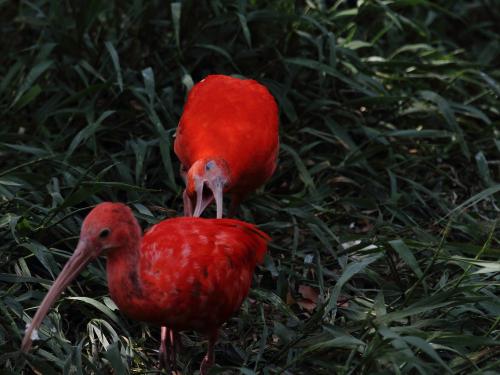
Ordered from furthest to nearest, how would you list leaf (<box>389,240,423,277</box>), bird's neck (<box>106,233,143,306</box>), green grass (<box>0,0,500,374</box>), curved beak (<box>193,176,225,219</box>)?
curved beak (<box>193,176,225,219</box>), leaf (<box>389,240,423,277</box>), green grass (<box>0,0,500,374</box>), bird's neck (<box>106,233,143,306</box>)

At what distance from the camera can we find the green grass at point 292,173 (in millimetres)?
3822

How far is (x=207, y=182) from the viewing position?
475 cm

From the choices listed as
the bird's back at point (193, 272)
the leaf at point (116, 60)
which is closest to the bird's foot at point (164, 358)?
the bird's back at point (193, 272)

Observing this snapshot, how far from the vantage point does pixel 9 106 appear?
527 cm

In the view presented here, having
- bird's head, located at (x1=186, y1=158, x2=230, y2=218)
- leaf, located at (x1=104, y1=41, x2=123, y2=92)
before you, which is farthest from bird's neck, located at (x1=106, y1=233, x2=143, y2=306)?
leaf, located at (x1=104, y1=41, x2=123, y2=92)

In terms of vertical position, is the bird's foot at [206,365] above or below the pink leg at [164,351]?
above

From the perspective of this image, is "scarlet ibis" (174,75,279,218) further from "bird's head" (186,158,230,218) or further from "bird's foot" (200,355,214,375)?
"bird's foot" (200,355,214,375)

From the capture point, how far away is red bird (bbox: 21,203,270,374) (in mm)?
3354

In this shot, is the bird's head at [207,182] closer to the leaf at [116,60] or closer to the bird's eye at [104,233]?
the leaf at [116,60]

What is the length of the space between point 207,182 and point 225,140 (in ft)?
0.99

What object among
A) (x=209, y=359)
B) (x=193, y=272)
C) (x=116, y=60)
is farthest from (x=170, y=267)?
(x=116, y=60)

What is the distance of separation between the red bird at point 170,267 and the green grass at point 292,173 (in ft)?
0.77

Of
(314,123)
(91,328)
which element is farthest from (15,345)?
(314,123)

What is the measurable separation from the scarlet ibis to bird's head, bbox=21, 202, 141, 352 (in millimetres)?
1297
